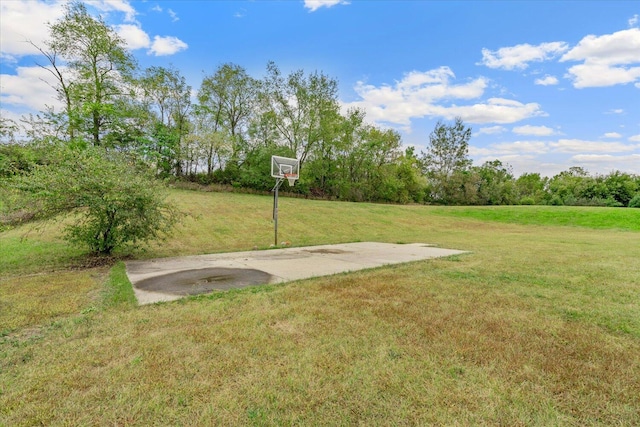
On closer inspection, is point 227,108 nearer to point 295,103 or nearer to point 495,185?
point 295,103

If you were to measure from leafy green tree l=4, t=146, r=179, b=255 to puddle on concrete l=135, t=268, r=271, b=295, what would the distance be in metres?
1.90

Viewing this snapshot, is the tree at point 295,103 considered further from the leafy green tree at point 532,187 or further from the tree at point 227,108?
the leafy green tree at point 532,187

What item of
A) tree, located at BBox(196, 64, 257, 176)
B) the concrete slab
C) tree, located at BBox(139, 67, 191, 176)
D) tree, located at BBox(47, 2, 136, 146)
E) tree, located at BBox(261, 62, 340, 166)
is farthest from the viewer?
tree, located at BBox(261, 62, 340, 166)

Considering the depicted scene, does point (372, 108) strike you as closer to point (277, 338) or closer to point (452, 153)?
point (452, 153)

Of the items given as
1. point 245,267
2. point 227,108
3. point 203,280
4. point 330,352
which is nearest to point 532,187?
point 227,108

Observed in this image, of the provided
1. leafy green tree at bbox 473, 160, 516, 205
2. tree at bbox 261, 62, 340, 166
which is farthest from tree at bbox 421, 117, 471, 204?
tree at bbox 261, 62, 340, 166

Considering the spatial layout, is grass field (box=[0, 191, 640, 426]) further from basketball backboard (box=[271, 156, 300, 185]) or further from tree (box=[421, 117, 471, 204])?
tree (box=[421, 117, 471, 204])

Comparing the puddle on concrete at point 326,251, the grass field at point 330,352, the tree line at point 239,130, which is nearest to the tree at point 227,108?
the tree line at point 239,130

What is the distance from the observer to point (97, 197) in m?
5.71

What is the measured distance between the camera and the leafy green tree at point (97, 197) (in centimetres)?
537

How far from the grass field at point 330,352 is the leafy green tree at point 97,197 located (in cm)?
139

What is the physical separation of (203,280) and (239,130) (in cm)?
2592

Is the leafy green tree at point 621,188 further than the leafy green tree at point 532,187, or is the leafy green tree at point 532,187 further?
the leafy green tree at point 532,187

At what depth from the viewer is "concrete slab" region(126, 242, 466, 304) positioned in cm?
442
